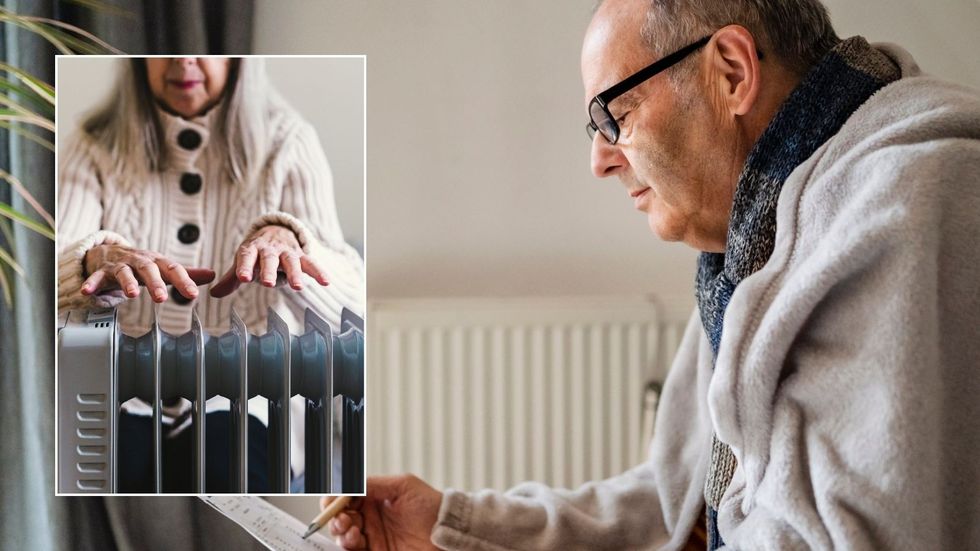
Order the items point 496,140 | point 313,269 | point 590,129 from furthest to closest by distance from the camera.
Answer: point 496,140 → point 313,269 → point 590,129

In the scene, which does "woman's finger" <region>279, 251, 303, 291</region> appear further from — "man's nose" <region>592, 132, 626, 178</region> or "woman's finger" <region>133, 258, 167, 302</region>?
"man's nose" <region>592, 132, 626, 178</region>

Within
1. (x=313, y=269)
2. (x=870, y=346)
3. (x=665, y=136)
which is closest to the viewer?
(x=870, y=346)

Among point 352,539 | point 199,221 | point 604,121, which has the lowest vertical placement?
point 352,539

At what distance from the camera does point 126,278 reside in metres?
1.30

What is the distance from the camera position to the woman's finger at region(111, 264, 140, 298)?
1.30 m

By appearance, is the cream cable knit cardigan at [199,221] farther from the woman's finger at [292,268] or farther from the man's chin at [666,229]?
the man's chin at [666,229]

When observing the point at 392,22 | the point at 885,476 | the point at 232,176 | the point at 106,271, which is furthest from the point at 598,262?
the point at 885,476

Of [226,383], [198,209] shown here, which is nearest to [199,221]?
[198,209]

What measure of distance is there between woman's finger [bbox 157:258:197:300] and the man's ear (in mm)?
780

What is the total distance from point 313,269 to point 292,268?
0.10 ft

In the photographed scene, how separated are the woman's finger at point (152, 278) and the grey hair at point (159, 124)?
13 cm

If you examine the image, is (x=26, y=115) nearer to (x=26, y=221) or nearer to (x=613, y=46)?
(x=26, y=221)

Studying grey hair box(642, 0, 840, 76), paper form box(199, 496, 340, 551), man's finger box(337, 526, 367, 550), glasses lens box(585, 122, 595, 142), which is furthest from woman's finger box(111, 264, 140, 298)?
grey hair box(642, 0, 840, 76)

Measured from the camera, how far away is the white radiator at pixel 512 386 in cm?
173
